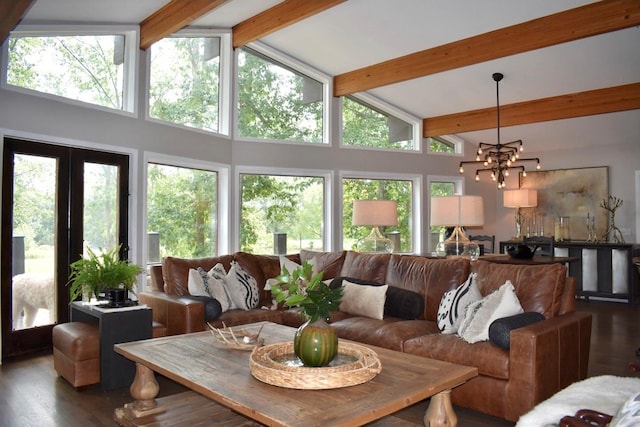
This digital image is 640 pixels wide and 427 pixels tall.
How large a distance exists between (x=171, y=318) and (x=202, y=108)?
3.20 m

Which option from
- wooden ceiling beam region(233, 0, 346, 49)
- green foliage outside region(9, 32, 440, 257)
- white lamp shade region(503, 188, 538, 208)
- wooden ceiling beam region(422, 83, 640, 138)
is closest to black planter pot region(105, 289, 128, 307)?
green foliage outside region(9, 32, 440, 257)

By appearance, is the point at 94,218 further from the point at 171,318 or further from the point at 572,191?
the point at 572,191

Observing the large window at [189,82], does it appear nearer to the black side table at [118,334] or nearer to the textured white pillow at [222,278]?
the textured white pillow at [222,278]

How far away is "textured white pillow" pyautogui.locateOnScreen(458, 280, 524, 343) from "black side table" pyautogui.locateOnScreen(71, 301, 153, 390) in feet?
7.73

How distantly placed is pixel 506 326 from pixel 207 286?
2573mm

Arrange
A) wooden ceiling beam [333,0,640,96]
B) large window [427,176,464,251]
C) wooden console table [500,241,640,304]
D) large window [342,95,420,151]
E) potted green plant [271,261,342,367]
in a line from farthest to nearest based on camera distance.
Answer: large window [427,176,464,251]
large window [342,95,420,151]
wooden console table [500,241,640,304]
wooden ceiling beam [333,0,640,96]
potted green plant [271,261,342,367]

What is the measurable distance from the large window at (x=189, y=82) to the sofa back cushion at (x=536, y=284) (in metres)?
4.16

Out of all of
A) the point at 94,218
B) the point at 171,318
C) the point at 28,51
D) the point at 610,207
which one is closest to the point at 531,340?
the point at 171,318

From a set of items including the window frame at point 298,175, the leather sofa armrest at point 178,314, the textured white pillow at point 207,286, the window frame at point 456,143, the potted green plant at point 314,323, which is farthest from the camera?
the window frame at point 456,143

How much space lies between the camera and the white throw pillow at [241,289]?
461 cm

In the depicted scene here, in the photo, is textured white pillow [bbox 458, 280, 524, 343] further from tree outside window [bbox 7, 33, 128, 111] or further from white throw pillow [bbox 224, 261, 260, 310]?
tree outside window [bbox 7, 33, 128, 111]

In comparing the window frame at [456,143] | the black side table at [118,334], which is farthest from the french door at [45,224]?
the window frame at [456,143]

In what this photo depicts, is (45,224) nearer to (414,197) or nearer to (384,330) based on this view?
(384,330)

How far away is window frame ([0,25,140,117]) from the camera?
4.43m
